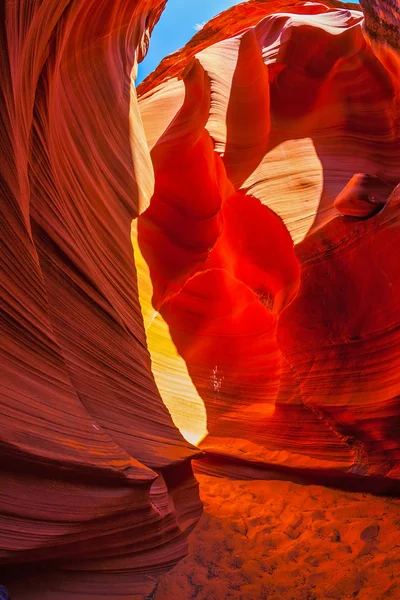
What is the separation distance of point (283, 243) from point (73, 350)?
2854 mm

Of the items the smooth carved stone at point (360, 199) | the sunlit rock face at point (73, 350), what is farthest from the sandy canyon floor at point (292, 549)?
the smooth carved stone at point (360, 199)

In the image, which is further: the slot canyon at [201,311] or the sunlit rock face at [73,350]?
the slot canyon at [201,311]

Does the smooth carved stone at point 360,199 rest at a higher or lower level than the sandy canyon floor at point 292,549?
higher

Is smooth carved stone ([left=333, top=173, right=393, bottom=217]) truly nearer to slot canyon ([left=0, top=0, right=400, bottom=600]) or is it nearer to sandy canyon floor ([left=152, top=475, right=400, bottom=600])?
slot canyon ([left=0, top=0, right=400, bottom=600])

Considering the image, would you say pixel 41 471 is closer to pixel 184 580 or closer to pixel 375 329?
pixel 184 580

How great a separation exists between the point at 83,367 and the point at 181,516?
1.48 m

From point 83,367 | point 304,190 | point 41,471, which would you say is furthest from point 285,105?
point 41,471

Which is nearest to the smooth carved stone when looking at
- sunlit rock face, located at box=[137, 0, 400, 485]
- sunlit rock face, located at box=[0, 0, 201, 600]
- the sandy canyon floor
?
sunlit rock face, located at box=[137, 0, 400, 485]

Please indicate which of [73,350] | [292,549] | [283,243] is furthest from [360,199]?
[292,549]

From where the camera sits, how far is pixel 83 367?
340 centimetres

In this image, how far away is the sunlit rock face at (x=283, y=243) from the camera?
182 inches

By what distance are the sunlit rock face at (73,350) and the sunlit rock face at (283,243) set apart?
124 cm

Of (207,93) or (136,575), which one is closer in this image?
(136,575)

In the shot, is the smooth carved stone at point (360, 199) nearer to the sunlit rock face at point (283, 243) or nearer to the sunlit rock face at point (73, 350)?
the sunlit rock face at point (283, 243)
